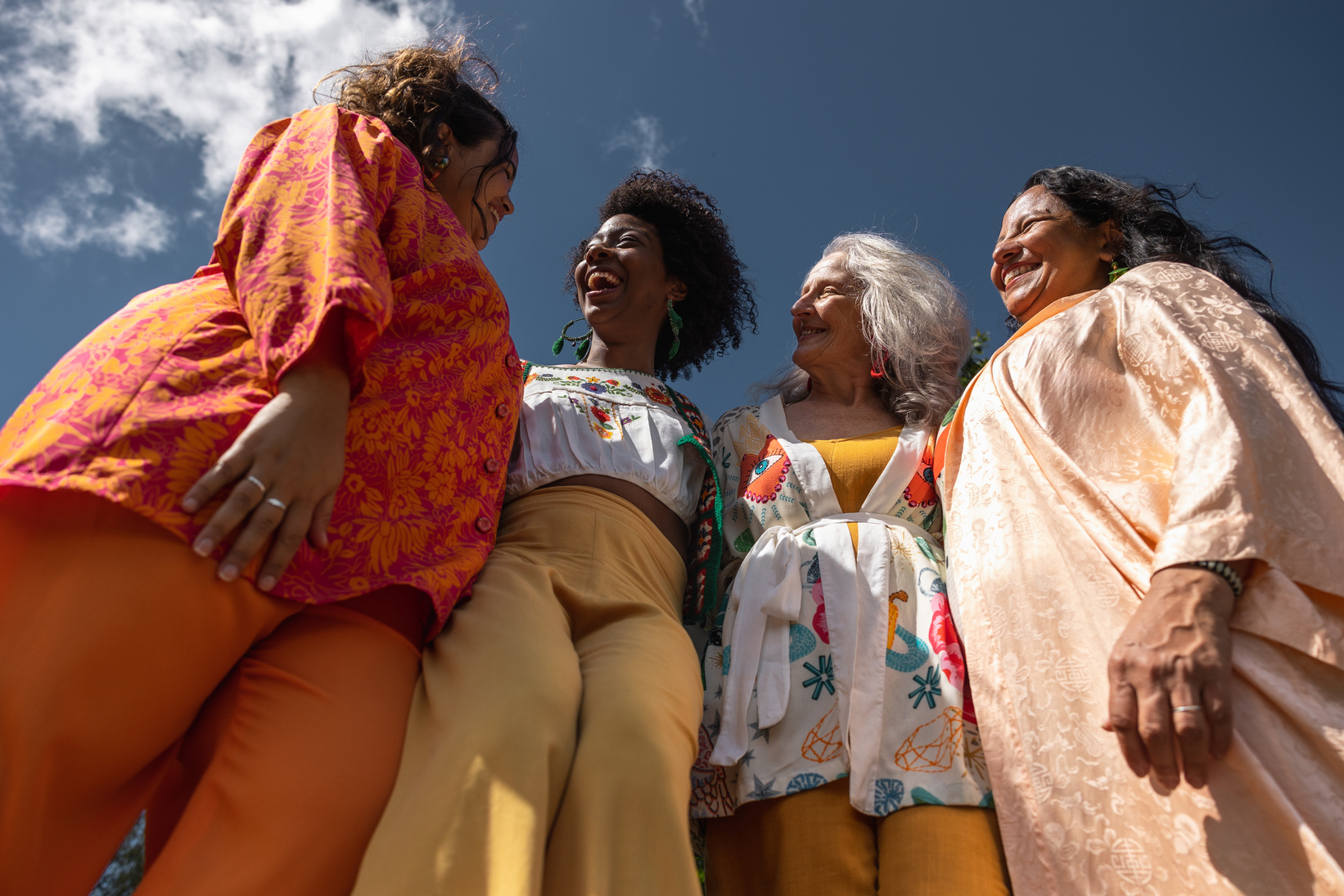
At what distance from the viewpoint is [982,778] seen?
221 cm

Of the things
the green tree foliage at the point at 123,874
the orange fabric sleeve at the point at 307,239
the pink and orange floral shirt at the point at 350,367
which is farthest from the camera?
the green tree foliage at the point at 123,874

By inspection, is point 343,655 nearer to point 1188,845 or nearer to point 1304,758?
point 1188,845

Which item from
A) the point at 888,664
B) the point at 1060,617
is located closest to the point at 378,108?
the point at 888,664

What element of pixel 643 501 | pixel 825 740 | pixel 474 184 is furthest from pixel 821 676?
pixel 474 184

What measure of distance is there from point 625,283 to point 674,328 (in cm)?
37

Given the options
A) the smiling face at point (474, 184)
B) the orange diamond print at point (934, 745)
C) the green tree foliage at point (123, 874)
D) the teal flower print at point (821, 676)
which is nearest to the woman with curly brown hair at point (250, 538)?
the smiling face at point (474, 184)

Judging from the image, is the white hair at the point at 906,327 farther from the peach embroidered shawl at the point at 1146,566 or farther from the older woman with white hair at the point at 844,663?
the peach embroidered shawl at the point at 1146,566

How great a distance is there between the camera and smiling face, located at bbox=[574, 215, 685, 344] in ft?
12.1

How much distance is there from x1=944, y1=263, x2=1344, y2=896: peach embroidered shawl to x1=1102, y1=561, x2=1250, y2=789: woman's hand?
0.05 m

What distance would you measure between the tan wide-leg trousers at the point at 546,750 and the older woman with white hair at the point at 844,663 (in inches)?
13.7

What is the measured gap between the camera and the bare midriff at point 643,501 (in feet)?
8.89

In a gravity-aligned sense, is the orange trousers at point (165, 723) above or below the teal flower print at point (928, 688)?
above

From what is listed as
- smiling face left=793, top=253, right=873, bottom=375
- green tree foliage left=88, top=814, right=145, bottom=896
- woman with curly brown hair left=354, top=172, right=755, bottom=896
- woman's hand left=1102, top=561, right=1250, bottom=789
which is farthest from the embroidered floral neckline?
green tree foliage left=88, top=814, right=145, bottom=896

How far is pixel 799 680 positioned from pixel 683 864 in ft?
3.10
